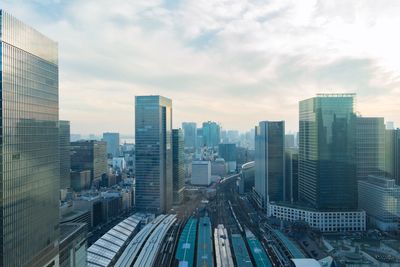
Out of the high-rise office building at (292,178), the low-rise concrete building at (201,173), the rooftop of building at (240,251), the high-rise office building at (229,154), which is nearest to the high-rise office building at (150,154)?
the rooftop of building at (240,251)

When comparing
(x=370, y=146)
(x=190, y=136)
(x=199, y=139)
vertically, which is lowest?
(x=370, y=146)

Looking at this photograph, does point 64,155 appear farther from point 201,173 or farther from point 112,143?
point 112,143

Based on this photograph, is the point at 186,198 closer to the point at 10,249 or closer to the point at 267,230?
the point at 267,230

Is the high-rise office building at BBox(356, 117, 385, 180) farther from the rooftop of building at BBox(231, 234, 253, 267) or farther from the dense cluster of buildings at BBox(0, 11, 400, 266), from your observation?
the rooftop of building at BBox(231, 234, 253, 267)

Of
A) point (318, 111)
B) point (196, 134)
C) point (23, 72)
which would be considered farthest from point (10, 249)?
point (196, 134)

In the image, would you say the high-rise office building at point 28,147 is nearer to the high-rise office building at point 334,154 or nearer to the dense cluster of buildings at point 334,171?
the dense cluster of buildings at point 334,171

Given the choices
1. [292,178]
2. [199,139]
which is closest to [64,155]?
[292,178]
